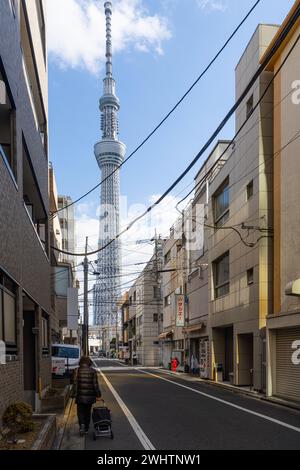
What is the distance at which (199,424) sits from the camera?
41.9ft

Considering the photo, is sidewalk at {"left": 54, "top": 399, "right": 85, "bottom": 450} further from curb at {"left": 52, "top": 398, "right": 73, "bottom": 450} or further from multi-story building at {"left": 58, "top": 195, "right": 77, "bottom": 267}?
multi-story building at {"left": 58, "top": 195, "right": 77, "bottom": 267}

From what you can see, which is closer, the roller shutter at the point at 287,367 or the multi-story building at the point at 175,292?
the roller shutter at the point at 287,367

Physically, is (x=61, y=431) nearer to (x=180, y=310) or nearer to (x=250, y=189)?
(x=250, y=189)

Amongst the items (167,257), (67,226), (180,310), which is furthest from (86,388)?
(67,226)

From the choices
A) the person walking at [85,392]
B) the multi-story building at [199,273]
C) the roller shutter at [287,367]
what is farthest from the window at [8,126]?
the multi-story building at [199,273]

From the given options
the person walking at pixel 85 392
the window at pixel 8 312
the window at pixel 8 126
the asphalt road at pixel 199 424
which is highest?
the window at pixel 8 126

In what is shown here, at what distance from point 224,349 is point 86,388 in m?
22.4

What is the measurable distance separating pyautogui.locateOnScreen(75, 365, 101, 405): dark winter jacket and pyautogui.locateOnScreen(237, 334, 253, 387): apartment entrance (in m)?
16.5

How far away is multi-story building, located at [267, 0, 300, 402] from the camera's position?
19.4 m

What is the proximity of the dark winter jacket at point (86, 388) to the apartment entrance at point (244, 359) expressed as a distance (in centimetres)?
1653

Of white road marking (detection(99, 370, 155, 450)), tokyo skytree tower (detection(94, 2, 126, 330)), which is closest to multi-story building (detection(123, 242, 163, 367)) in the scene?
white road marking (detection(99, 370, 155, 450))

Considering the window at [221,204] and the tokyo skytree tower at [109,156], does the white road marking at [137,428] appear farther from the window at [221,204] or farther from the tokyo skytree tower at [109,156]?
the tokyo skytree tower at [109,156]

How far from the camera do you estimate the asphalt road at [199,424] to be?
33.1 feet

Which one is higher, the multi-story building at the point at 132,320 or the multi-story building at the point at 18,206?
the multi-story building at the point at 18,206
